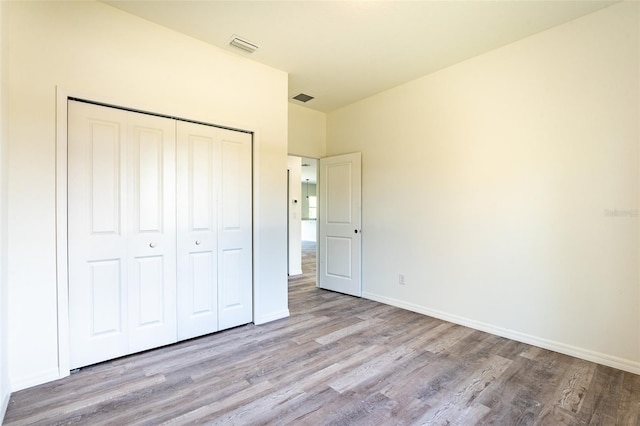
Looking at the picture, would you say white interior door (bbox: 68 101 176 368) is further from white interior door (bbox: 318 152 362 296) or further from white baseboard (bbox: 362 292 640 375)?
white baseboard (bbox: 362 292 640 375)

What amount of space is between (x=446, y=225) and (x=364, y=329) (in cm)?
149

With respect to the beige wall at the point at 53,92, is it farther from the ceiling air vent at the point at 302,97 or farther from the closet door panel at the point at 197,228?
the ceiling air vent at the point at 302,97

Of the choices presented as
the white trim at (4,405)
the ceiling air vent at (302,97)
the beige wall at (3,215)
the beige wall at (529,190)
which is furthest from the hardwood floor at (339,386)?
the ceiling air vent at (302,97)

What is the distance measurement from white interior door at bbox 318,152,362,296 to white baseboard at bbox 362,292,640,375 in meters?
0.88

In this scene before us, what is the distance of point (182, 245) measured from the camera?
275cm

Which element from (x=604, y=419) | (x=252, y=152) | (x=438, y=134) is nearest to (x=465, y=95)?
(x=438, y=134)

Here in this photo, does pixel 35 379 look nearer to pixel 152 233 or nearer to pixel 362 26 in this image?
pixel 152 233

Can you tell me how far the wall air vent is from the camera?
9.05 ft

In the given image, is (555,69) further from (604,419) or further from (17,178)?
(17,178)

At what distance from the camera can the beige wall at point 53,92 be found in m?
2.00

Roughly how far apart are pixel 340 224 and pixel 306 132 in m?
1.53

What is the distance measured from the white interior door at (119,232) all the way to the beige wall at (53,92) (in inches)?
5.1

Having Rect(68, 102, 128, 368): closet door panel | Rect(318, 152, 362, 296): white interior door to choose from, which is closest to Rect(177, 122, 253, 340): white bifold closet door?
Rect(68, 102, 128, 368): closet door panel

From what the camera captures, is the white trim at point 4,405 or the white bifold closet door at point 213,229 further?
the white bifold closet door at point 213,229
